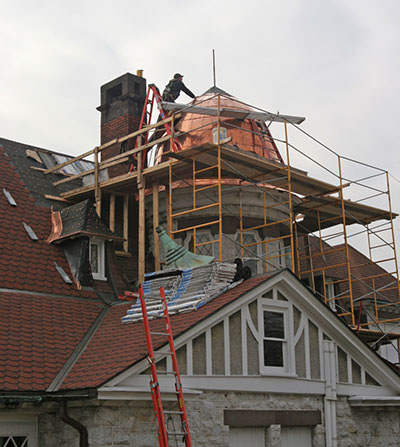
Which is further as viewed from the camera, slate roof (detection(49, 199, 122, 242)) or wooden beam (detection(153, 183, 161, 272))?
wooden beam (detection(153, 183, 161, 272))

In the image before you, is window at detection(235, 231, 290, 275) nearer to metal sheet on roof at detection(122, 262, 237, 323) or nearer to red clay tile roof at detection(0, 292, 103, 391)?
metal sheet on roof at detection(122, 262, 237, 323)

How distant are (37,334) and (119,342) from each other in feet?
5.16

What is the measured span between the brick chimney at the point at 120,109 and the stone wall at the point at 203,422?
9680mm

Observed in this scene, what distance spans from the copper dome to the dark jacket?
1.15 meters

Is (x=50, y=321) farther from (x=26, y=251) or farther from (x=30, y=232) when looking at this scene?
(x=30, y=232)

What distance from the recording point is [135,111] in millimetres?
22281

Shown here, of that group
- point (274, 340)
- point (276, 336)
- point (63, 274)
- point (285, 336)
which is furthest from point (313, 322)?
point (63, 274)

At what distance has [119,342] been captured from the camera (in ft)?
44.5

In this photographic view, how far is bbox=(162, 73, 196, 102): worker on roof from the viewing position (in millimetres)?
22562

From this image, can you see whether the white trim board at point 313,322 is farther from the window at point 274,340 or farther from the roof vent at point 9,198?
the roof vent at point 9,198

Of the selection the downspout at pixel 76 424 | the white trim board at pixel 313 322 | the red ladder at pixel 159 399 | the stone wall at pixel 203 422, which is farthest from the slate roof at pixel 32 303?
the white trim board at pixel 313 322

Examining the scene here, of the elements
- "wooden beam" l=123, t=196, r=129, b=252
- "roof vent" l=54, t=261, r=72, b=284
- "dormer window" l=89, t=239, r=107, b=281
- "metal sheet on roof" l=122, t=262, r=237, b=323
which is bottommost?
"metal sheet on roof" l=122, t=262, r=237, b=323

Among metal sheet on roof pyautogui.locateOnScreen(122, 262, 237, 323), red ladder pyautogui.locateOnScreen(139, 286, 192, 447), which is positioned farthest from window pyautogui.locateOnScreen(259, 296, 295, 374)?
red ladder pyautogui.locateOnScreen(139, 286, 192, 447)

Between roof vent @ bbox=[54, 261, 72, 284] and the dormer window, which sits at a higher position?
the dormer window
